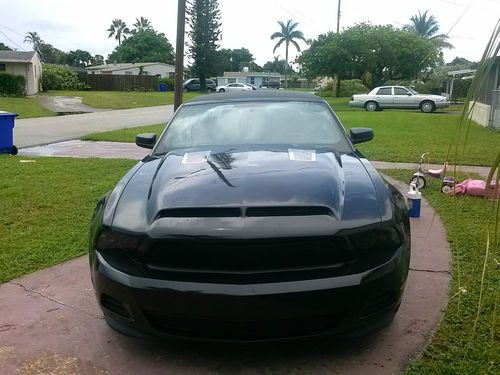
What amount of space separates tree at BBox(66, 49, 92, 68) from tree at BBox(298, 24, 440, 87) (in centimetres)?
7901

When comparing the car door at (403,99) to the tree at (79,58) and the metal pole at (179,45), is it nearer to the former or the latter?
the metal pole at (179,45)

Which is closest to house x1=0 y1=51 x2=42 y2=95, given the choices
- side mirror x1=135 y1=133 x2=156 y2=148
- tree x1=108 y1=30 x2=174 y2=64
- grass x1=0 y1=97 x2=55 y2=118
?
grass x1=0 y1=97 x2=55 y2=118

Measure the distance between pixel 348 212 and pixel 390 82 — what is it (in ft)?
119

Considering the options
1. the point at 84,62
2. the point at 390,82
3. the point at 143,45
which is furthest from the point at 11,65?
the point at 84,62

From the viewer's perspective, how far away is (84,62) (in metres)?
106

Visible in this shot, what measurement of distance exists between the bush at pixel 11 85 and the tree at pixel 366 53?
68.0 feet

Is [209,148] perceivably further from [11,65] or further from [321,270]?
[11,65]

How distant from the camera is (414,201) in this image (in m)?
5.52

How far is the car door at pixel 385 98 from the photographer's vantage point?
26.9 meters

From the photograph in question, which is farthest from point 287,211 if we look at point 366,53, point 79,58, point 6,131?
point 79,58

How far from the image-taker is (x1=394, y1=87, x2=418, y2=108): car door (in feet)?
87.2

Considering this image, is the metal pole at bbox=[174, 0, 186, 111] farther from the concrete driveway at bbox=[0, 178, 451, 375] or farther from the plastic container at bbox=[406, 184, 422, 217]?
the concrete driveway at bbox=[0, 178, 451, 375]

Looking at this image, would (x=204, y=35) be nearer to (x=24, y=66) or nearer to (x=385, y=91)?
(x=24, y=66)

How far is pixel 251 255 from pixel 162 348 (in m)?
0.93
